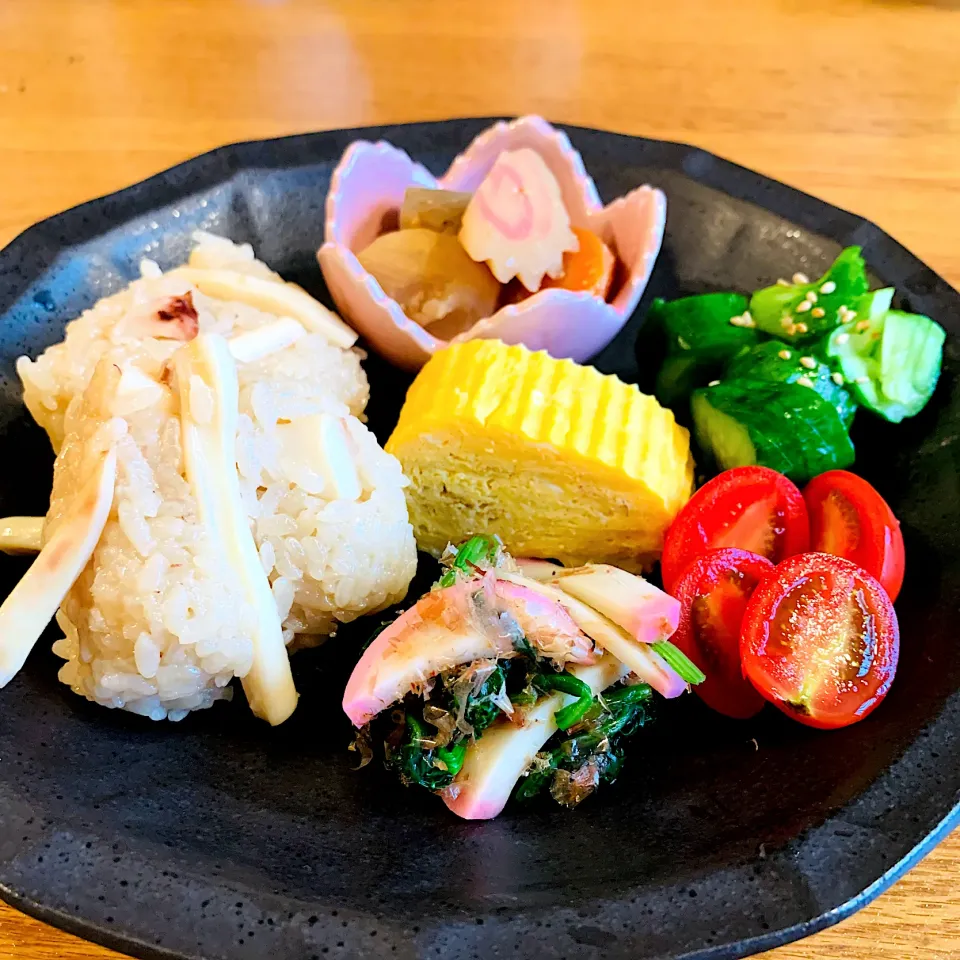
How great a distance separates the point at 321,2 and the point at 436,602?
3.64 meters

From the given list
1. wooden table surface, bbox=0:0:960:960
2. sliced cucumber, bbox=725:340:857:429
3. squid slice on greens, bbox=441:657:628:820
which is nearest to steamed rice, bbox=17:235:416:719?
squid slice on greens, bbox=441:657:628:820

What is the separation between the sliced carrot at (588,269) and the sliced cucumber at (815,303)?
40 cm

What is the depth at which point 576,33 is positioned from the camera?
3.93m

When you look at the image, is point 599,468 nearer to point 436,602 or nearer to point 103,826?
point 436,602

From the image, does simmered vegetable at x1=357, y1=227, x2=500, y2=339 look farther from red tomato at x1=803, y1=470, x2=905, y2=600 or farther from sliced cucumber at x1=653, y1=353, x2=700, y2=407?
red tomato at x1=803, y1=470, x2=905, y2=600

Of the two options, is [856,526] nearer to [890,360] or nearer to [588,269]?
[890,360]

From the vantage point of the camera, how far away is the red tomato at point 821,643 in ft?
5.01

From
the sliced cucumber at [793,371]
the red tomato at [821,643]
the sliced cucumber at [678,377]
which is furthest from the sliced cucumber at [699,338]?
the red tomato at [821,643]

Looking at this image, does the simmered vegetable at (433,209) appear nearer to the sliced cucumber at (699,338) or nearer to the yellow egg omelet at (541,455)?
the yellow egg omelet at (541,455)

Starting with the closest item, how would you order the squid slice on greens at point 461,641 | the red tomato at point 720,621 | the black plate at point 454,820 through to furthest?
the black plate at point 454,820, the squid slice on greens at point 461,641, the red tomato at point 720,621

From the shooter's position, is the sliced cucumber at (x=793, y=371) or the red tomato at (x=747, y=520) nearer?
the red tomato at (x=747, y=520)

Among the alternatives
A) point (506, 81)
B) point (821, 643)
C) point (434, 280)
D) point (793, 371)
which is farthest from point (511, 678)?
point (506, 81)

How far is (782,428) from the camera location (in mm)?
1864

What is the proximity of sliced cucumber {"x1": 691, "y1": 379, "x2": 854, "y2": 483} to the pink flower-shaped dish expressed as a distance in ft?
1.31
